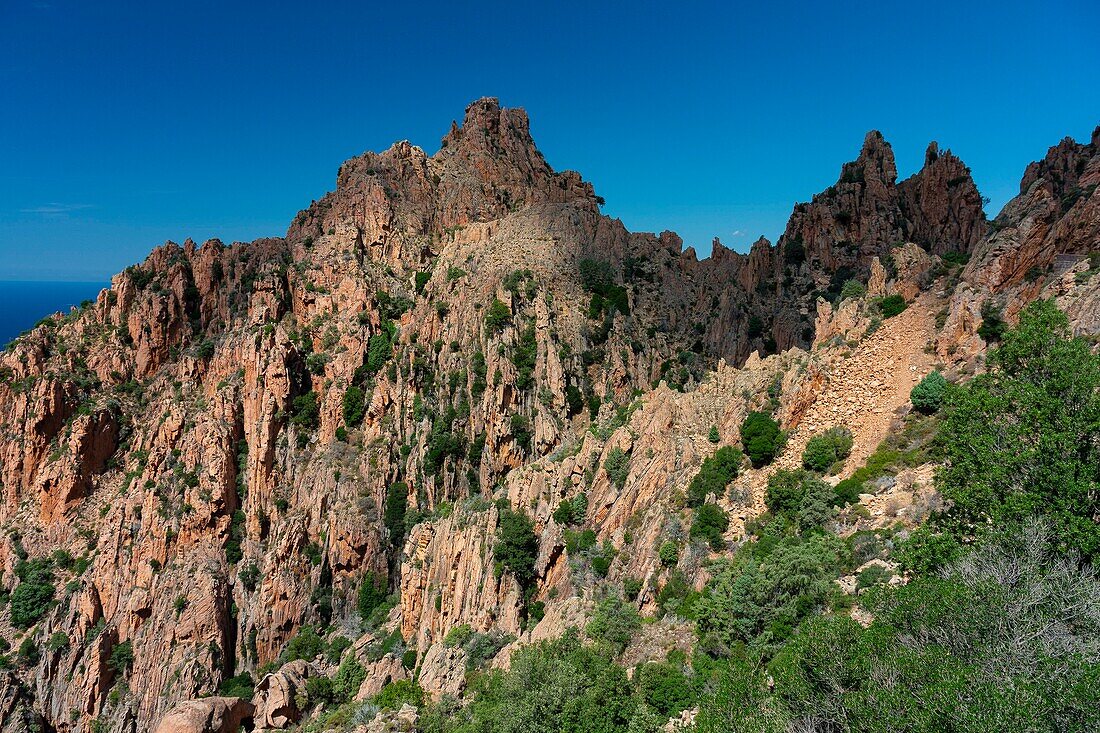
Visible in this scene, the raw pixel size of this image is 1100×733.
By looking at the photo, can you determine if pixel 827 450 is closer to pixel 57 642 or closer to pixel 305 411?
pixel 305 411

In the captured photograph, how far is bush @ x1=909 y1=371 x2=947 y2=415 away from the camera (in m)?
26.2

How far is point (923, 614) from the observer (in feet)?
45.8

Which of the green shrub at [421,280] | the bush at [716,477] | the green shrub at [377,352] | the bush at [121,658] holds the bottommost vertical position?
the bush at [121,658]

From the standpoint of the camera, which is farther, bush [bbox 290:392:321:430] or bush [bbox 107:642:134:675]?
bush [bbox 290:392:321:430]

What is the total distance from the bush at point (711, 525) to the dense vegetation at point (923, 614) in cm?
147

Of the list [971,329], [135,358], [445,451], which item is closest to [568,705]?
[971,329]

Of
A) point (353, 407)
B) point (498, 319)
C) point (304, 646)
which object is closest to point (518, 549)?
point (498, 319)

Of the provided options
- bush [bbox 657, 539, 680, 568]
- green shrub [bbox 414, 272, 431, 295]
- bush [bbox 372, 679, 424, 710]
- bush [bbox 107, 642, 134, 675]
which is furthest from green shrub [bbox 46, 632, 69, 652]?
bush [bbox 657, 539, 680, 568]

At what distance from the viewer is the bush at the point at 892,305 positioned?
3173 centimetres

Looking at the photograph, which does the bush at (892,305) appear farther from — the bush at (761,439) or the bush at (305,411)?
the bush at (305,411)

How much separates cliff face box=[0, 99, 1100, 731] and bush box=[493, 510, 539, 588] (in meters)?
4.25

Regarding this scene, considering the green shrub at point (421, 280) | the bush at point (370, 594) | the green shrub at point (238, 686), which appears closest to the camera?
the green shrub at point (238, 686)

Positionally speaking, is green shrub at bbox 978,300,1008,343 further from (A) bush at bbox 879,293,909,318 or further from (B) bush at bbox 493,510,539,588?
(B) bush at bbox 493,510,539,588

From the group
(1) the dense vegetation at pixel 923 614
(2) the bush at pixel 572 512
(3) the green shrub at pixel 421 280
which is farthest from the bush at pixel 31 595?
(1) the dense vegetation at pixel 923 614
